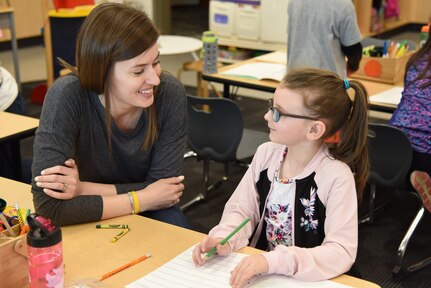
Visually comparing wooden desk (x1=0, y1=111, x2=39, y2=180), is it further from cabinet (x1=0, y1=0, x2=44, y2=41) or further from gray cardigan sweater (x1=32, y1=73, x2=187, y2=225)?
cabinet (x1=0, y1=0, x2=44, y2=41)

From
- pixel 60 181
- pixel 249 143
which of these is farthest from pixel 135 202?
pixel 249 143

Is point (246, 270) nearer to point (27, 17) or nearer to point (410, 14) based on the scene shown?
point (27, 17)

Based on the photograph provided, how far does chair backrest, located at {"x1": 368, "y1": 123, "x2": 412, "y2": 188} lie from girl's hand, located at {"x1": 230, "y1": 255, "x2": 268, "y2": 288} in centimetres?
132

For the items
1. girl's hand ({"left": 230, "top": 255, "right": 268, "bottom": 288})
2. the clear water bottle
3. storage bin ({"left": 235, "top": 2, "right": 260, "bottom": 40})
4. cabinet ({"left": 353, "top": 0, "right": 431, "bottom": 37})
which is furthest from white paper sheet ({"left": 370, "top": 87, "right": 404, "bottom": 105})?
cabinet ({"left": 353, "top": 0, "right": 431, "bottom": 37})

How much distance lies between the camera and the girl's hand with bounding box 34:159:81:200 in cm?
154

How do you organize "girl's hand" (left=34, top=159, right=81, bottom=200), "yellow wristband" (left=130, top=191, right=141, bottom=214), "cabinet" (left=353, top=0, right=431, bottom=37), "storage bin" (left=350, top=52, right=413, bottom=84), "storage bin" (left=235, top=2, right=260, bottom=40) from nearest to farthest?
"girl's hand" (left=34, top=159, right=81, bottom=200) → "yellow wristband" (left=130, top=191, right=141, bottom=214) → "storage bin" (left=350, top=52, right=413, bottom=84) → "storage bin" (left=235, top=2, right=260, bottom=40) → "cabinet" (left=353, top=0, right=431, bottom=37)

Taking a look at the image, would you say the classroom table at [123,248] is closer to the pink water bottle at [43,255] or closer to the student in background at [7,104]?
the pink water bottle at [43,255]

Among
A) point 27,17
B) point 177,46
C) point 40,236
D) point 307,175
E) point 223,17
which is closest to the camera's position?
point 40,236

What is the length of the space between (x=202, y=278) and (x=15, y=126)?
132 cm

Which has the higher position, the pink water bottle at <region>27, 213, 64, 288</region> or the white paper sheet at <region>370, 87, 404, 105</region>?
the pink water bottle at <region>27, 213, 64, 288</region>

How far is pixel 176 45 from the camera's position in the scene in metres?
4.41

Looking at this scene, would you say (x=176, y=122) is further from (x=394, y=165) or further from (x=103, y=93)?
(x=394, y=165)

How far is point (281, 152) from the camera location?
1.62 m

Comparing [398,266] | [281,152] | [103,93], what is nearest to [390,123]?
[398,266]
